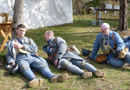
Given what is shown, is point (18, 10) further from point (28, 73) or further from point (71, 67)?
point (71, 67)

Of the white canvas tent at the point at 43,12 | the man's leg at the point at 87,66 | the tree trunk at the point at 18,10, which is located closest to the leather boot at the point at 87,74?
the man's leg at the point at 87,66

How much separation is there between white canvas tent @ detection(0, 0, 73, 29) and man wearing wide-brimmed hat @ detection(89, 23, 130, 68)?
588 cm

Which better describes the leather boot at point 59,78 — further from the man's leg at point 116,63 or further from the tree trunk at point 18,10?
the tree trunk at point 18,10

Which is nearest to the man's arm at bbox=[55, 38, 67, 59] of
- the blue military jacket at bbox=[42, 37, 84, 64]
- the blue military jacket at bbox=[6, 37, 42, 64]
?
the blue military jacket at bbox=[42, 37, 84, 64]

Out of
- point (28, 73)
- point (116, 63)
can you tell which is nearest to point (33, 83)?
point (28, 73)

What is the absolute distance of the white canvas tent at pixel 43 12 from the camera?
365 inches

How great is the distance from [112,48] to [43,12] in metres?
6.76

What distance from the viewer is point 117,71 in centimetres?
431

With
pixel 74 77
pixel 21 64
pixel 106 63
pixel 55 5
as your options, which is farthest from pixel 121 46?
pixel 55 5

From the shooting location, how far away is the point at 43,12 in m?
10.7

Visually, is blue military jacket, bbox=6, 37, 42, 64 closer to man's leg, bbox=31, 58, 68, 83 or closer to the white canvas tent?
man's leg, bbox=31, 58, 68, 83

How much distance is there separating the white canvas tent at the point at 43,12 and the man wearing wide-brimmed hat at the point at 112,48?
5885mm

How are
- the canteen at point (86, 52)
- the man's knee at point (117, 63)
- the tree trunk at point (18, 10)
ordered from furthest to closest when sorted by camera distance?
the canteen at point (86, 52) → the tree trunk at point (18, 10) → the man's knee at point (117, 63)

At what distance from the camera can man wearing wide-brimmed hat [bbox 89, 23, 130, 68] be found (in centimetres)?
438
